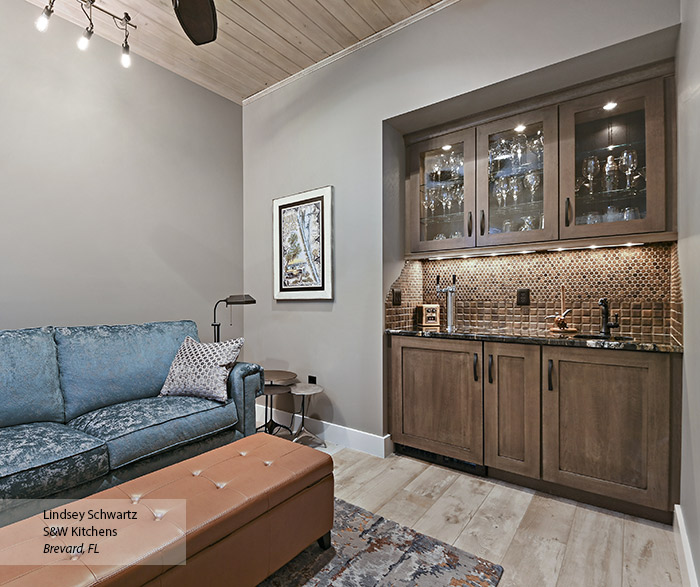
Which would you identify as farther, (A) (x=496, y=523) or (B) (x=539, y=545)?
(A) (x=496, y=523)

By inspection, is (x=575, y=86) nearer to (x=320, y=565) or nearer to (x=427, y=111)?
(x=427, y=111)

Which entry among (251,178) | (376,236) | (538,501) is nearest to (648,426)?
(538,501)

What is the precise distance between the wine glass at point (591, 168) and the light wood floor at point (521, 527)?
1.85 meters

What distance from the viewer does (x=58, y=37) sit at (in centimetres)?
261

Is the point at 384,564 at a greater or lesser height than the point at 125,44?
lesser

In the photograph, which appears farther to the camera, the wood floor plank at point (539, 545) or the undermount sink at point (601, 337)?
the undermount sink at point (601, 337)

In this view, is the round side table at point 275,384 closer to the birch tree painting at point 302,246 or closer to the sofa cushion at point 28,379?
the birch tree painting at point 302,246

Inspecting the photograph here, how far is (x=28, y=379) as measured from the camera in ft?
6.91

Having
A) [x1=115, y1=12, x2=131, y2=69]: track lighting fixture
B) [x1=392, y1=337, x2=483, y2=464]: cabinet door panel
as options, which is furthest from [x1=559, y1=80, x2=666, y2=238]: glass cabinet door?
[x1=115, y1=12, x2=131, y2=69]: track lighting fixture

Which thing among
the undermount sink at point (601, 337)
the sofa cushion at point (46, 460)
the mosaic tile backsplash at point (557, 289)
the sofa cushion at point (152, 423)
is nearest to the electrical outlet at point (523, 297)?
the mosaic tile backsplash at point (557, 289)

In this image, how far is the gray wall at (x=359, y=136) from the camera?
7.09 ft

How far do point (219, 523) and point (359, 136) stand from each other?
8.64 ft

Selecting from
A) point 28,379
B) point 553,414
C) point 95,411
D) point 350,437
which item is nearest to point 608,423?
point 553,414

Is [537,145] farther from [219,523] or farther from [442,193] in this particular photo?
[219,523]
